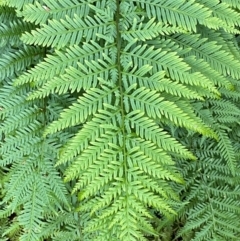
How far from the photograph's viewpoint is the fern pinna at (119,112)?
169 centimetres

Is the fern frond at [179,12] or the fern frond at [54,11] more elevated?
the fern frond at [179,12]

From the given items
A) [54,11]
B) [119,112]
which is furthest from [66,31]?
[119,112]

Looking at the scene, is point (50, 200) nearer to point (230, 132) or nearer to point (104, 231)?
point (104, 231)

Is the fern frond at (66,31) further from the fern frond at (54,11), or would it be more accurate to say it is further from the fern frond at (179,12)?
the fern frond at (179,12)

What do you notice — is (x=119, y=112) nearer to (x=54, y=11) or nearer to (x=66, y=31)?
(x=66, y=31)

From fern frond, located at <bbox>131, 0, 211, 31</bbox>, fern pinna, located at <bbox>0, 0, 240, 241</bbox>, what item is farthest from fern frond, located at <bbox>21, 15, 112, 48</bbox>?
fern frond, located at <bbox>131, 0, 211, 31</bbox>

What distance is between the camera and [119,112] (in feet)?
5.66

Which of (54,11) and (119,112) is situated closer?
(119,112)

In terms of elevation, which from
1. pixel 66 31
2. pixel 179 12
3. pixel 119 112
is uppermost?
pixel 179 12

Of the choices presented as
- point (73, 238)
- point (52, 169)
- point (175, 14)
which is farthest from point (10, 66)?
point (73, 238)

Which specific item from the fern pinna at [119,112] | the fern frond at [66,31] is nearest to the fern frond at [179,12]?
the fern pinna at [119,112]

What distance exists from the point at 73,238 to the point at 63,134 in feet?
2.19

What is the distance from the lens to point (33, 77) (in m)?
1.81

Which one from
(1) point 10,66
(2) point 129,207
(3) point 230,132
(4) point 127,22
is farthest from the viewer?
(3) point 230,132
